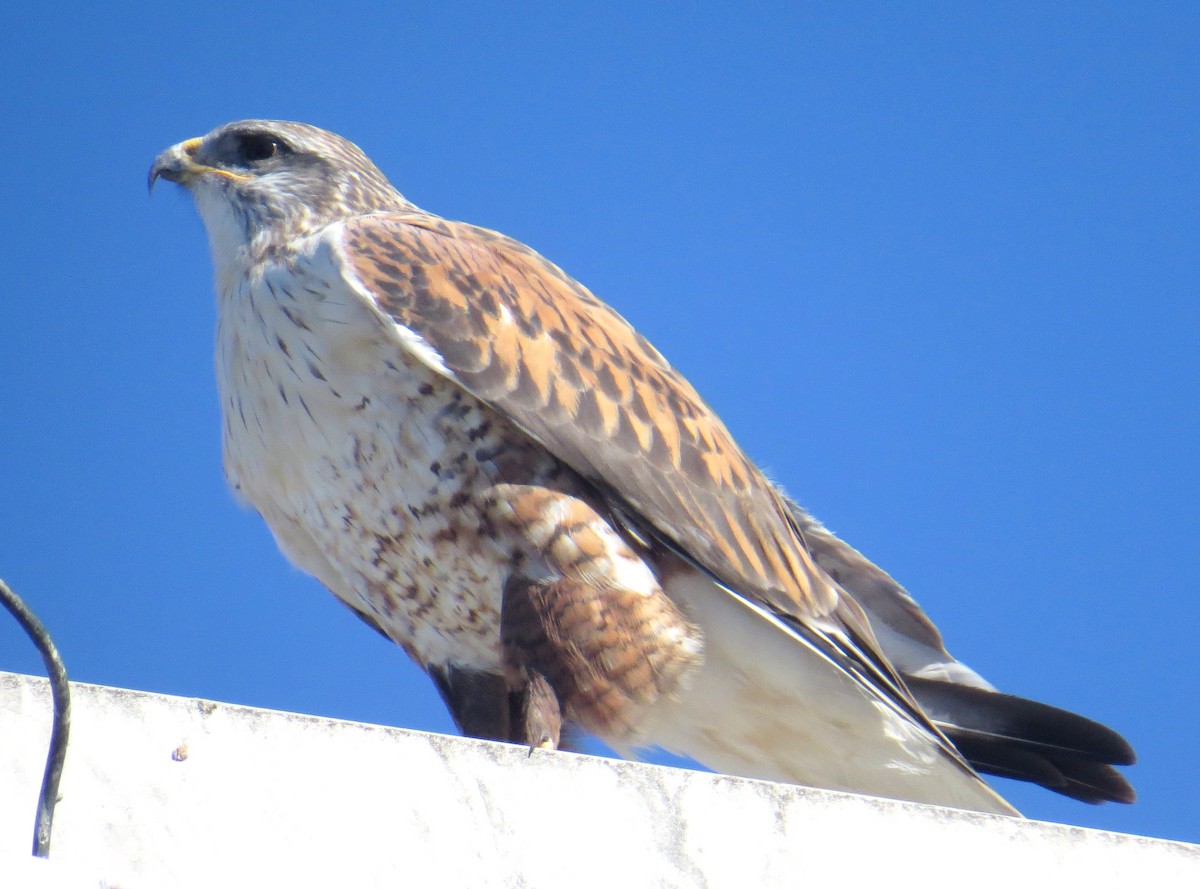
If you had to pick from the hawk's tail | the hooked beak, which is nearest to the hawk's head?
the hooked beak

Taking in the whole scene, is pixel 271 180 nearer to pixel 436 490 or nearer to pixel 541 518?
pixel 436 490

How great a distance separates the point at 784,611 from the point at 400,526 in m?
0.92

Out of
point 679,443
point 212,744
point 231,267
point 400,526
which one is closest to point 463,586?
point 400,526

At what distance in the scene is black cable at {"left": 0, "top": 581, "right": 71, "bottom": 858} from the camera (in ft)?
4.72

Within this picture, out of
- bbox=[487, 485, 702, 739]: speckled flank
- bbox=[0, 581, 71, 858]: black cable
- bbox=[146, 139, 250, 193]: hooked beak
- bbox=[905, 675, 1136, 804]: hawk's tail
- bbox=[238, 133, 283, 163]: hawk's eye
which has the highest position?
bbox=[238, 133, 283, 163]: hawk's eye

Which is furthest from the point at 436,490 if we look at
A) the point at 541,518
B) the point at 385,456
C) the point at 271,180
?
the point at 271,180

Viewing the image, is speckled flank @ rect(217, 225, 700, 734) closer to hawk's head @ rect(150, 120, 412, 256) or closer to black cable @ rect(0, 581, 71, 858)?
hawk's head @ rect(150, 120, 412, 256)

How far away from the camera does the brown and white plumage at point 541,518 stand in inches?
123

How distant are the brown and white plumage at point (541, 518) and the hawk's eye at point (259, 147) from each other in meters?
0.23

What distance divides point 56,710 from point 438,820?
489 mm

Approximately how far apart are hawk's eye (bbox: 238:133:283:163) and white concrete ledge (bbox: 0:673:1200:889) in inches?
101

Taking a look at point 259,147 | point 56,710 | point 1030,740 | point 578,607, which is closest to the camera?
point 56,710

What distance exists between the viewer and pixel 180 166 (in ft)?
13.3

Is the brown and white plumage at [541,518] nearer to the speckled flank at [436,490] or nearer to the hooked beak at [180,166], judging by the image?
the speckled flank at [436,490]
